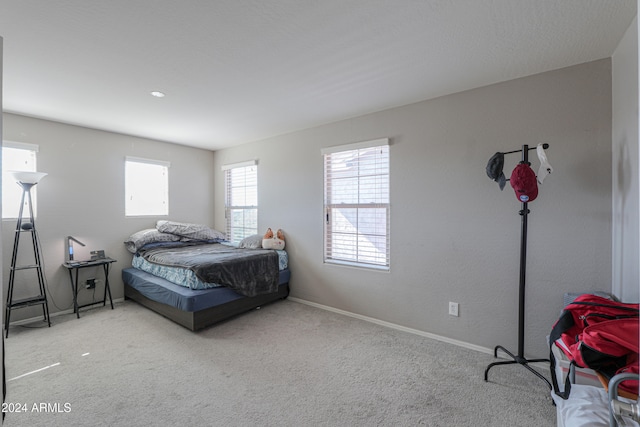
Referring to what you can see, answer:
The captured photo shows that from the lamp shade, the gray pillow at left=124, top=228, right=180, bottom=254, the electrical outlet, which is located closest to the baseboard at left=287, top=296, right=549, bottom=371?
the electrical outlet

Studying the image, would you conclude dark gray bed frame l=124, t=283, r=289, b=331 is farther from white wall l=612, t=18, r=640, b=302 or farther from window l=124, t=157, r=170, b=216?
white wall l=612, t=18, r=640, b=302

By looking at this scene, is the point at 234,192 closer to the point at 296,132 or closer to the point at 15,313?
the point at 296,132

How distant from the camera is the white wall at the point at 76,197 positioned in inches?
129

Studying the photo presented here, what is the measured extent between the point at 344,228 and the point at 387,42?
2.12 meters

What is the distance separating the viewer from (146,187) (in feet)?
A: 14.2

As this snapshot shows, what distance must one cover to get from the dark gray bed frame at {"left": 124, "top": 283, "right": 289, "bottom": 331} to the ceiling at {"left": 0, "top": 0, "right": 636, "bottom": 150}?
2194 millimetres

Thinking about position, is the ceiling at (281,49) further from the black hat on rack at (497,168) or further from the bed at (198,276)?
the bed at (198,276)

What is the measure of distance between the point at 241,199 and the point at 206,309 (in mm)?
2167

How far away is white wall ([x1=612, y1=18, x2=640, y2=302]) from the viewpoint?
1.65m

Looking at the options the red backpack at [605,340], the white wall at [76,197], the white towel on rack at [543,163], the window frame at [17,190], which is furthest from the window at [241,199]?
the red backpack at [605,340]

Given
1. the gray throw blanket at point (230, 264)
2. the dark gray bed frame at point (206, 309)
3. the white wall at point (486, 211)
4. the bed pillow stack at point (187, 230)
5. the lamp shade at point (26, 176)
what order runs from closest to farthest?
the white wall at point (486, 211) < the lamp shade at point (26, 176) < the dark gray bed frame at point (206, 309) < the gray throw blanket at point (230, 264) < the bed pillow stack at point (187, 230)

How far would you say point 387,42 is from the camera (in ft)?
6.16

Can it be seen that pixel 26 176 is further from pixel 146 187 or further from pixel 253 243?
pixel 253 243

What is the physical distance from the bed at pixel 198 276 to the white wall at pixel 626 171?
322 centimetres
